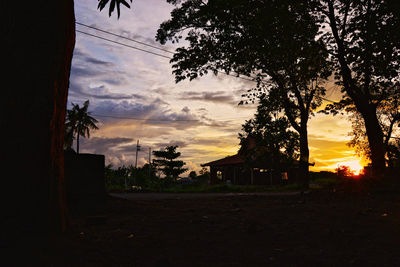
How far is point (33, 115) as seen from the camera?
341 cm

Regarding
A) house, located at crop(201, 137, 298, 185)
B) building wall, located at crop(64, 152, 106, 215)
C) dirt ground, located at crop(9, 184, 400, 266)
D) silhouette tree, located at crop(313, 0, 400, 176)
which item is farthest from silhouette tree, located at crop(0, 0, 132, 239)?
house, located at crop(201, 137, 298, 185)

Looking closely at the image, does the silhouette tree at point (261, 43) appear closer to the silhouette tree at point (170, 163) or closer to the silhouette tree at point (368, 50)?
the silhouette tree at point (368, 50)

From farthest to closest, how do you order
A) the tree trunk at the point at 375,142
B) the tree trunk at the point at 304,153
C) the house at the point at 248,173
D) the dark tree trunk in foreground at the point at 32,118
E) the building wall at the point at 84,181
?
the house at the point at 248,173
the tree trunk at the point at 304,153
the tree trunk at the point at 375,142
the building wall at the point at 84,181
the dark tree trunk in foreground at the point at 32,118

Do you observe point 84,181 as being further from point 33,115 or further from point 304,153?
point 304,153

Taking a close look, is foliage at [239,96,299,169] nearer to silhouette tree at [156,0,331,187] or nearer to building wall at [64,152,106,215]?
silhouette tree at [156,0,331,187]

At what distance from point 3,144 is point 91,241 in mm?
1604

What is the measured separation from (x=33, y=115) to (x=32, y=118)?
0.04 meters

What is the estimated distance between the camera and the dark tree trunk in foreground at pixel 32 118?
3.31 metres

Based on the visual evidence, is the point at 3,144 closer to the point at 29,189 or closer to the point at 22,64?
the point at 29,189

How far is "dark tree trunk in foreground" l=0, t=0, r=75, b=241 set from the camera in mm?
3309

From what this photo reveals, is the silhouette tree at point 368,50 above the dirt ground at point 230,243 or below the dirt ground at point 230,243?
above

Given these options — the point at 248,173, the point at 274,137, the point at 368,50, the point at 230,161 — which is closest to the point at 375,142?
the point at 368,50

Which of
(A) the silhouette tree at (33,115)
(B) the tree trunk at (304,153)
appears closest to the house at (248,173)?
(B) the tree trunk at (304,153)

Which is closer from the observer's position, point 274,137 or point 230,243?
point 230,243
